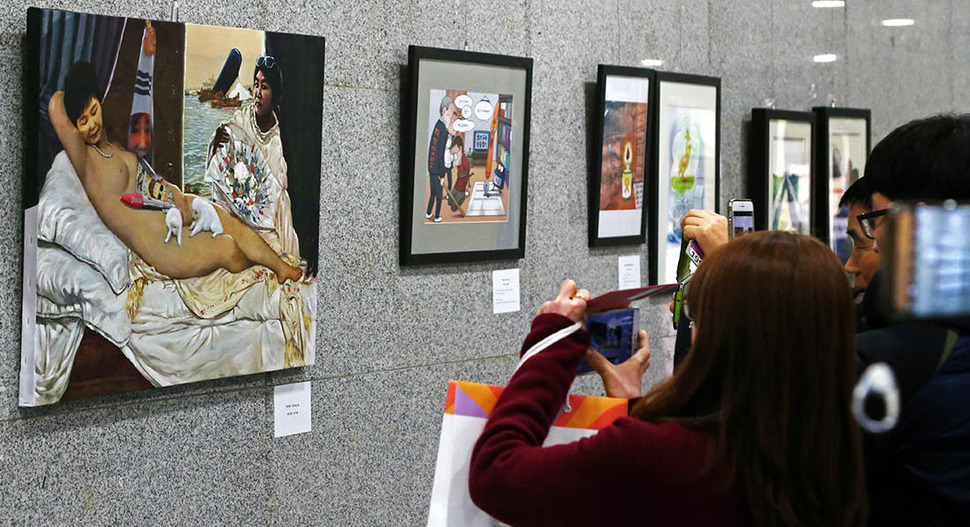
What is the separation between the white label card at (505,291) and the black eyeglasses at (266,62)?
1220 millimetres

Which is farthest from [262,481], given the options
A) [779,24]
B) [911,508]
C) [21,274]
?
[779,24]

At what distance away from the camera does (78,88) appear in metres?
2.30

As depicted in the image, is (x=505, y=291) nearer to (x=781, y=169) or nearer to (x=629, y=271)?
(x=629, y=271)

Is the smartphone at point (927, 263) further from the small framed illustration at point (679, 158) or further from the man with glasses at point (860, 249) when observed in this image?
the small framed illustration at point (679, 158)

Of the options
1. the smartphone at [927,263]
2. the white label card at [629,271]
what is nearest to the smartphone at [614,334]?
the smartphone at [927,263]

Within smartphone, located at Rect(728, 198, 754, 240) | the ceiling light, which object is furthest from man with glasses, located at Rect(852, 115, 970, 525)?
the ceiling light

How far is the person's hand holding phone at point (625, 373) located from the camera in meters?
1.90

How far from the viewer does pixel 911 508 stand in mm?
1430

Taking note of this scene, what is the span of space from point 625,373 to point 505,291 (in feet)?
5.47

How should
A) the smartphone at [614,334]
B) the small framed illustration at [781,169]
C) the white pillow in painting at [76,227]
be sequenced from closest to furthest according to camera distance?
the smartphone at [614,334] → the white pillow in painting at [76,227] → the small framed illustration at [781,169]

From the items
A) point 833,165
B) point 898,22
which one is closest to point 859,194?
point 833,165

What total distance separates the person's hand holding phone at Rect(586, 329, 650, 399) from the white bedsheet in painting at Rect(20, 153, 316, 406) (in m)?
1.26

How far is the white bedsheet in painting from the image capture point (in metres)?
2.29

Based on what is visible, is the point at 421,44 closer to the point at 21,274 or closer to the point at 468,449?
the point at 21,274
